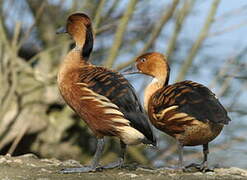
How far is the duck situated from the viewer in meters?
4.00

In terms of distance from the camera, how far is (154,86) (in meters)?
4.65

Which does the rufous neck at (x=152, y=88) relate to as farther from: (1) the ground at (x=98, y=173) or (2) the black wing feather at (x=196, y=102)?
(1) the ground at (x=98, y=173)

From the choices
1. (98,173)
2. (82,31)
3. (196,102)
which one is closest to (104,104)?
(98,173)

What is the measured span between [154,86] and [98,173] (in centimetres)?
86

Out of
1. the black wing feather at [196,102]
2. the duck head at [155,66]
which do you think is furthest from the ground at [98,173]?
the duck head at [155,66]

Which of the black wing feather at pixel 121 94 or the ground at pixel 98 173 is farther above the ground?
the black wing feather at pixel 121 94

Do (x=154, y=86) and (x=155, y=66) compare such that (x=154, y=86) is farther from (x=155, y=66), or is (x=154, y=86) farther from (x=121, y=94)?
(x=121, y=94)

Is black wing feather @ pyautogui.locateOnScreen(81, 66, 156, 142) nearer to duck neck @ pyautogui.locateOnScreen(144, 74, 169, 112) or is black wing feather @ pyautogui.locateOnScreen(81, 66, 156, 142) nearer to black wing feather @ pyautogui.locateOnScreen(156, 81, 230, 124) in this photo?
black wing feather @ pyautogui.locateOnScreen(156, 81, 230, 124)

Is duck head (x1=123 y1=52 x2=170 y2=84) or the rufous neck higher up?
duck head (x1=123 y1=52 x2=170 y2=84)

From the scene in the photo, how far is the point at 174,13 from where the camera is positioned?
786 centimetres

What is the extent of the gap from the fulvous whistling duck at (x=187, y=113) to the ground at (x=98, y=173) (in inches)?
6.9

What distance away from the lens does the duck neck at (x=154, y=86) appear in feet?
15.0

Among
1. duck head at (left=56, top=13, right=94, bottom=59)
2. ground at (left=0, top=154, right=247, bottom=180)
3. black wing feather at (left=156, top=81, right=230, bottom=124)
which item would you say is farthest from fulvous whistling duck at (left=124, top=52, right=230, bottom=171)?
duck head at (left=56, top=13, right=94, bottom=59)

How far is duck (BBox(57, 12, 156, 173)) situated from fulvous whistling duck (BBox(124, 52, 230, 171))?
22 centimetres
